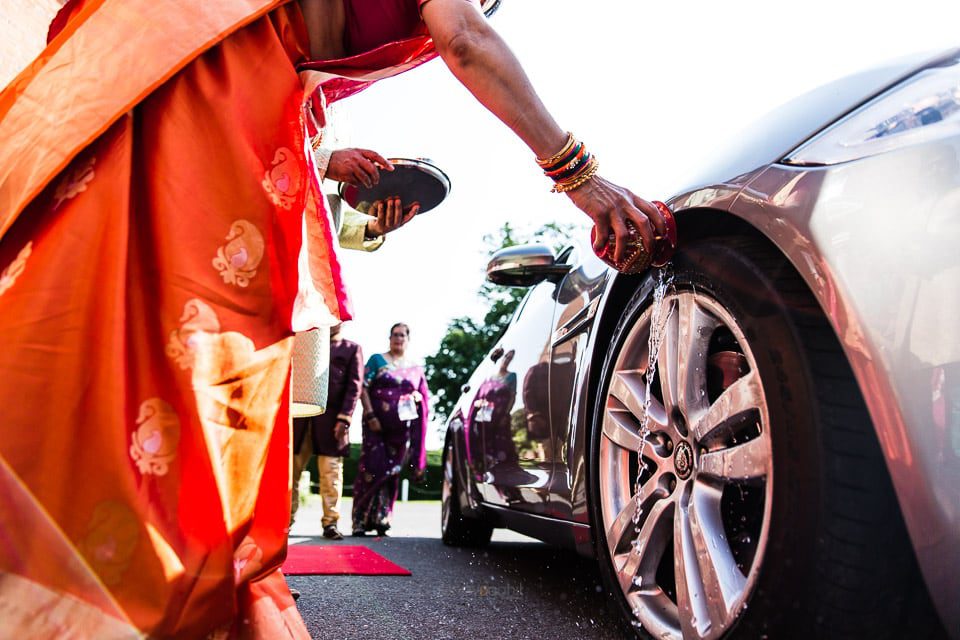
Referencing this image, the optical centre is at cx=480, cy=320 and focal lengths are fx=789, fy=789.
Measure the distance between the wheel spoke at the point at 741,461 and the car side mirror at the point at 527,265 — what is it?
1335 mm

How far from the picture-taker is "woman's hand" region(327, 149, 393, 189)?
1.85m

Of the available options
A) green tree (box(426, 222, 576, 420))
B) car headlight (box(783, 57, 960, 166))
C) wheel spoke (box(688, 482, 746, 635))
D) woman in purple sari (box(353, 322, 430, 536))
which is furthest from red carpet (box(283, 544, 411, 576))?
green tree (box(426, 222, 576, 420))

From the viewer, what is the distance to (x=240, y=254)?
1303mm

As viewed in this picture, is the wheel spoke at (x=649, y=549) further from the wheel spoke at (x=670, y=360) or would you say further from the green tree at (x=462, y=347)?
the green tree at (x=462, y=347)

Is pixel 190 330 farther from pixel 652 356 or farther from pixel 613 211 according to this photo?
pixel 652 356

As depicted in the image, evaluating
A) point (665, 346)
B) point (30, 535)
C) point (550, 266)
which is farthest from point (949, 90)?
point (550, 266)

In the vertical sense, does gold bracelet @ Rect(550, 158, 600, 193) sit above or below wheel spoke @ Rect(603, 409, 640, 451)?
above

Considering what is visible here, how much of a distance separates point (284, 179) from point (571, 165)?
517mm

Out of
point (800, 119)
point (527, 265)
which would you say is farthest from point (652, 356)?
point (527, 265)

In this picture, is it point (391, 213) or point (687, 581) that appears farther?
point (391, 213)

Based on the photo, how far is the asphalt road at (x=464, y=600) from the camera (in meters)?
2.11

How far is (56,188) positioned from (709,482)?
4.08 ft

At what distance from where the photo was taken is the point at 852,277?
1.13 m

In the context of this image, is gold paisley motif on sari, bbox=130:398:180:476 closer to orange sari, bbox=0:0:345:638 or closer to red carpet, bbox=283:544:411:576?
orange sari, bbox=0:0:345:638
